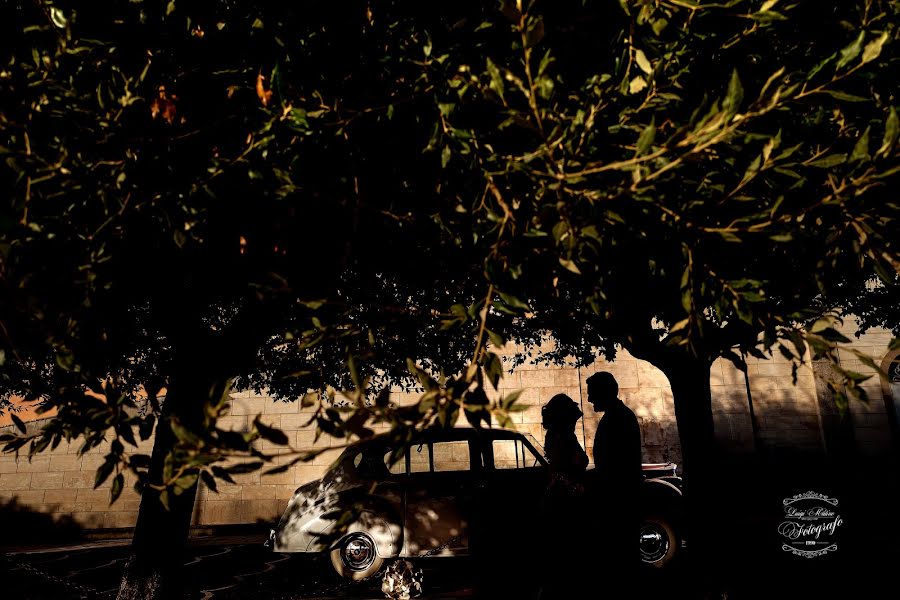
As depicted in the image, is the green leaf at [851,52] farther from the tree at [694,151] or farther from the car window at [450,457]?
the car window at [450,457]

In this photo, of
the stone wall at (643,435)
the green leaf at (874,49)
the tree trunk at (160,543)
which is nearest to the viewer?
the green leaf at (874,49)

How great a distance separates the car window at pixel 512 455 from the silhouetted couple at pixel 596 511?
362 centimetres

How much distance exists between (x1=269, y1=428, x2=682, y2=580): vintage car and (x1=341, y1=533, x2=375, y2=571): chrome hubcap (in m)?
0.01

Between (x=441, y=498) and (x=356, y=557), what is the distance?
142 cm

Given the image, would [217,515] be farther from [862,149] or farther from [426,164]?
[862,149]

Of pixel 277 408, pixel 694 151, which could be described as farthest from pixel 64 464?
pixel 694 151

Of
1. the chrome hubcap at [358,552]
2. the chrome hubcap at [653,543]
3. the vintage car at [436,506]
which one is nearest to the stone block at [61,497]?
the vintage car at [436,506]

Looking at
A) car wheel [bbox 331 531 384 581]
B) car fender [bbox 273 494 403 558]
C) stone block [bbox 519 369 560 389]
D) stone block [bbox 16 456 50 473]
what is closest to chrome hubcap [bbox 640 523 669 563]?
car fender [bbox 273 494 403 558]

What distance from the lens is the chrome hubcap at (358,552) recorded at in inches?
288

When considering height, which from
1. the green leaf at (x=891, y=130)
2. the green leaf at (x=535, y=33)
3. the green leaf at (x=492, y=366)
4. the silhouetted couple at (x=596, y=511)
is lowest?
the silhouetted couple at (x=596, y=511)

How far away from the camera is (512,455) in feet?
26.3

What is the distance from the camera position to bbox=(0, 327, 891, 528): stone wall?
12562mm

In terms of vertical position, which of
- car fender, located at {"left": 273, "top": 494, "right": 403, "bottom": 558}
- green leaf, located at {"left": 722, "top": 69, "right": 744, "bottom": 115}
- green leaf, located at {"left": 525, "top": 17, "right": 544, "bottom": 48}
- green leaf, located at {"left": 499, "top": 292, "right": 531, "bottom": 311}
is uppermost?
green leaf, located at {"left": 525, "top": 17, "right": 544, "bottom": 48}

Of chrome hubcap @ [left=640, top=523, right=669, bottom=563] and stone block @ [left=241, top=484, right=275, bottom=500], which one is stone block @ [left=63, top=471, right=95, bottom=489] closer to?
stone block @ [left=241, top=484, right=275, bottom=500]
